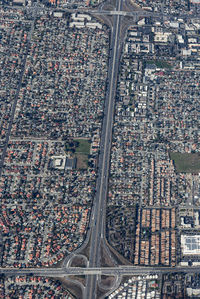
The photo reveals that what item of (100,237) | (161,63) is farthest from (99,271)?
(161,63)

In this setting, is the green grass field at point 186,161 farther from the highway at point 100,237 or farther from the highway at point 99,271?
the highway at point 99,271

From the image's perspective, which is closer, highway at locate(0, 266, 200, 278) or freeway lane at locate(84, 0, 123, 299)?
highway at locate(0, 266, 200, 278)

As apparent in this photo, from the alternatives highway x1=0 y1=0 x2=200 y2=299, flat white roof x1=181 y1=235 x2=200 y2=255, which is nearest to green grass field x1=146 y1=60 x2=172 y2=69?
highway x1=0 y1=0 x2=200 y2=299

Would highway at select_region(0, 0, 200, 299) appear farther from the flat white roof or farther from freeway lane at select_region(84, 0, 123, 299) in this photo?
the flat white roof

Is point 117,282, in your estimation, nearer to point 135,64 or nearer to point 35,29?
point 135,64

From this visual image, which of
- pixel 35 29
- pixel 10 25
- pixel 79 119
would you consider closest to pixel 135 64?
pixel 79 119
